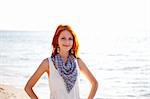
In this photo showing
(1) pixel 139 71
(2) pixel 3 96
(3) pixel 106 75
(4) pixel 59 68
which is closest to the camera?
(4) pixel 59 68

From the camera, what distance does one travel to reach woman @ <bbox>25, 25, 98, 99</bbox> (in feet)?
13.6

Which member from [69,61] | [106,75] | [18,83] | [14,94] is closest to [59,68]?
[69,61]

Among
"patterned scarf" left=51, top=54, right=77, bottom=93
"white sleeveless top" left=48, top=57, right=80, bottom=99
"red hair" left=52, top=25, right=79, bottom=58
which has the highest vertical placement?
"red hair" left=52, top=25, right=79, bottom=58

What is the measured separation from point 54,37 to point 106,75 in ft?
63.1

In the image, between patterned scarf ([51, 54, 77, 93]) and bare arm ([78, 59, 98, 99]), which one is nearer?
patterned scarf ([51, 54, 77, 93])

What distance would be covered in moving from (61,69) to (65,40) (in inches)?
10.2

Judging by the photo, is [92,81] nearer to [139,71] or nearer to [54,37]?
[54,37]

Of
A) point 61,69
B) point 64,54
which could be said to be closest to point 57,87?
point 61,69

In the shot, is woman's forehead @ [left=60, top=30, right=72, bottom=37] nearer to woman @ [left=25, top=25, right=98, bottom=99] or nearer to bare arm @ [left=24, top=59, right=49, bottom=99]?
woman @ [left=25, top=25, right=98, bottom=99]

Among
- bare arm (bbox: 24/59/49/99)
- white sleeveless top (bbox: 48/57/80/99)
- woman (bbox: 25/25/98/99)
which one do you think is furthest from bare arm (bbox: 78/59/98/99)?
bare arm (bbox: 24/59/49/99)

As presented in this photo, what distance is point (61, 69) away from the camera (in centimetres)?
416

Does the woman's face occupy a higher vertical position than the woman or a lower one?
higher

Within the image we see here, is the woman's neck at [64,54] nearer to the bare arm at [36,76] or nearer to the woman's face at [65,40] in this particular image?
the woman's face at [65,40]

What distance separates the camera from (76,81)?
13.8ft
